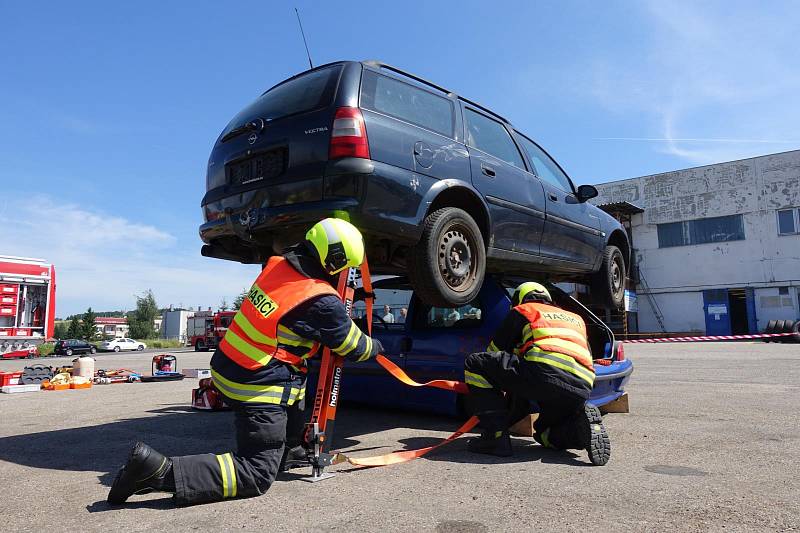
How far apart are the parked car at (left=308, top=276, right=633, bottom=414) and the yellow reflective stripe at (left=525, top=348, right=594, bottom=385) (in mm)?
815

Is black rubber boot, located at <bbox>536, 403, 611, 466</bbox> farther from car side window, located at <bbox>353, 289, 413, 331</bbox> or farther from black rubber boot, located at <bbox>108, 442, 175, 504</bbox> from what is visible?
black rubber boot, located at <bbox>108, 442, 175, 504</bbox>

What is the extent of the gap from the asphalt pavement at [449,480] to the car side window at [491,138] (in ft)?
8.05

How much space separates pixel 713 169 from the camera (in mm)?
27812

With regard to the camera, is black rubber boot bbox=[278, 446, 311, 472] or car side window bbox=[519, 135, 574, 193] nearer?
black rubber boot bbox=[278, 446, 311, 472]

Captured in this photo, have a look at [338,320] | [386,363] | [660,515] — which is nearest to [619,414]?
[386,363]

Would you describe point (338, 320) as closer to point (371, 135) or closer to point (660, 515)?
point (371, 135)

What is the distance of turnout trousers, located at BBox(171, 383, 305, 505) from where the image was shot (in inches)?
107

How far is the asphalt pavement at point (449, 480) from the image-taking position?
8.11ft

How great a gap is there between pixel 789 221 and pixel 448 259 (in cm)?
2876

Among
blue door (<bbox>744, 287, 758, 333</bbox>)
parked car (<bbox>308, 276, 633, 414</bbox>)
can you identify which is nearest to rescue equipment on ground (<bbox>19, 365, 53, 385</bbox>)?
parked car (<bbox>308, 276, 633, 414</bbox>)

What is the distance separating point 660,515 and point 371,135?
2.62 m

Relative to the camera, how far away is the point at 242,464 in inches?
112

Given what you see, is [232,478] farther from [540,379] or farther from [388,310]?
[388,310]

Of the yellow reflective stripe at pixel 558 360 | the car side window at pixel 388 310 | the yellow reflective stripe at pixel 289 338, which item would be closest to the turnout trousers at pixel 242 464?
the yellow reflective stripe at pixel 289 338
